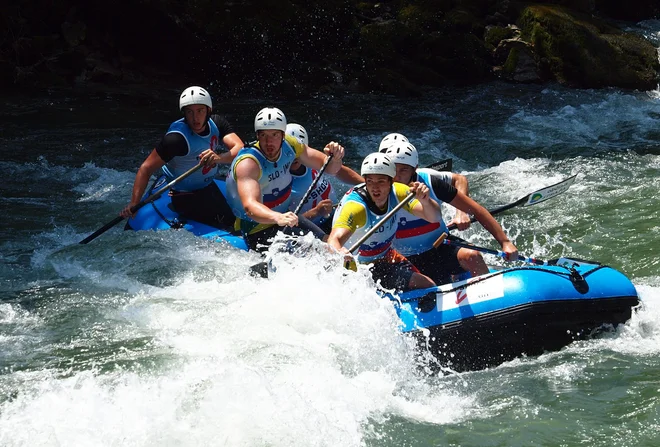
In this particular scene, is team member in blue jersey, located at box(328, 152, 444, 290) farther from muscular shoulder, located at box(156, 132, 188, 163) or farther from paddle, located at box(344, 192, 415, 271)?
muscular shoulder, located at box(156, 132, 188, 163)

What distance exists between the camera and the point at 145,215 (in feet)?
29.5

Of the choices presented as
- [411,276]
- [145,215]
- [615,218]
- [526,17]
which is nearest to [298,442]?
[411,276]

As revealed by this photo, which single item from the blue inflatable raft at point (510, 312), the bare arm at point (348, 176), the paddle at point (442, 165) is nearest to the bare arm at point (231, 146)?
the bare arm at point (348, 176)

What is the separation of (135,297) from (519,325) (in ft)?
10.9

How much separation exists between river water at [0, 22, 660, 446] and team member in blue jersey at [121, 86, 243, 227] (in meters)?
0.44

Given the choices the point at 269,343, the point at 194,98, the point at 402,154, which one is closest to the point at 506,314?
the point at 402,154

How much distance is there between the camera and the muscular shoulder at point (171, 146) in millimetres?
8570

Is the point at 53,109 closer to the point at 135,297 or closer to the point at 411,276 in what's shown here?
the point at 135,297

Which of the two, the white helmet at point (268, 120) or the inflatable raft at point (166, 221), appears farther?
the inflatable raft at point (166, 221)

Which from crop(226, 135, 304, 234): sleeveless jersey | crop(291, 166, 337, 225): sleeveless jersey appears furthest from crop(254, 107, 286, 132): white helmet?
crop(291, 166, 337, 225): sleeveless jersey

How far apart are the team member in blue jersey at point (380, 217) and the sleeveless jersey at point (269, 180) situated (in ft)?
4.32

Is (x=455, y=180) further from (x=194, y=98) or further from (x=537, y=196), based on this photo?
(x=194, y=98)

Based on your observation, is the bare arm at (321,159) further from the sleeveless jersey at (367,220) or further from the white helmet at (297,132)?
the sleeveless jersey at (367,220)

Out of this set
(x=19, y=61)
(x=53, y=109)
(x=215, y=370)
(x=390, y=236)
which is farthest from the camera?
(x=19, y=61)
